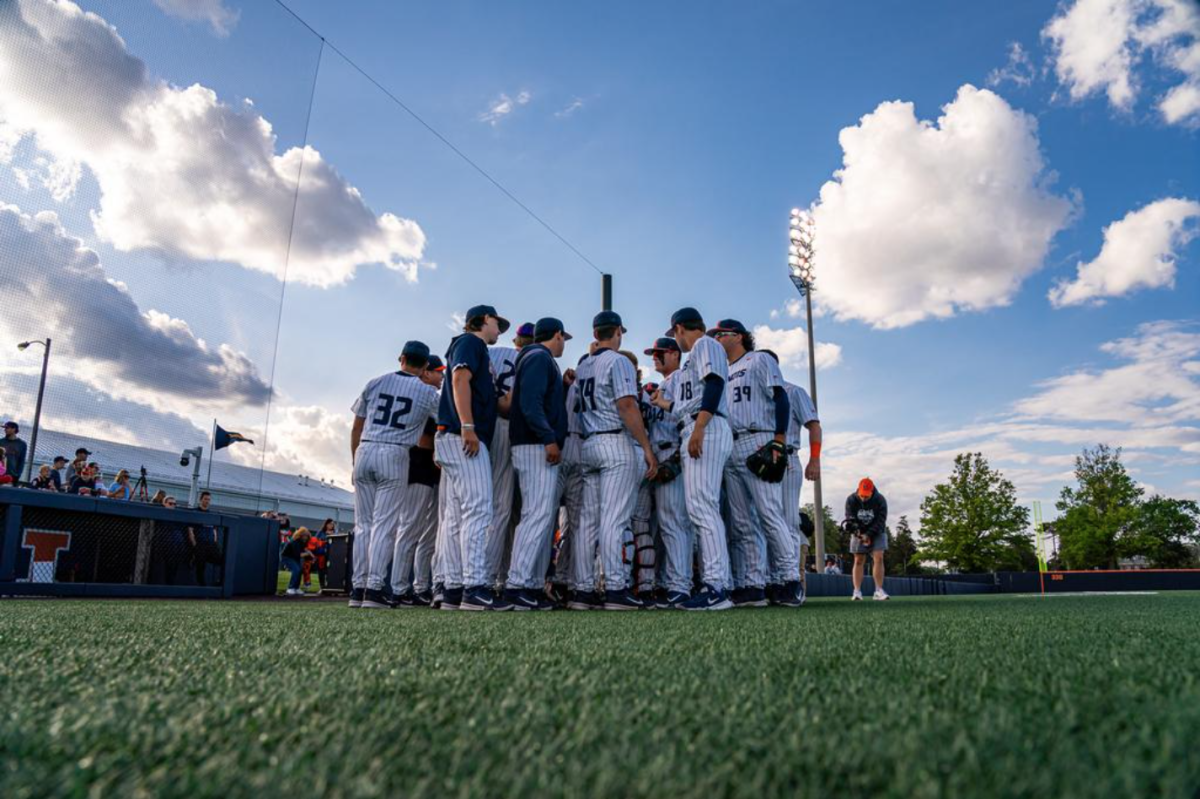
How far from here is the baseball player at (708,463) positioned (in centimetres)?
476

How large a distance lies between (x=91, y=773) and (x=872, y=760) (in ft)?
3.10

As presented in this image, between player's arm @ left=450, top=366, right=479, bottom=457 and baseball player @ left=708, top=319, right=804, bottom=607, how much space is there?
2032 mm

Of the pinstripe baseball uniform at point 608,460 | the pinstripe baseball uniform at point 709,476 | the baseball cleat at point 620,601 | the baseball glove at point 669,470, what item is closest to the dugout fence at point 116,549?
the pinstripe baseball uniform at point 608,460

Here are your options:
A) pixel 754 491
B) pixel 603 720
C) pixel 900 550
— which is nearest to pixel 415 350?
pixel 754 491

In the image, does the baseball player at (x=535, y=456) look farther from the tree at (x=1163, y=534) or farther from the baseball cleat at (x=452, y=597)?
the tree at (x=1163, y=534)

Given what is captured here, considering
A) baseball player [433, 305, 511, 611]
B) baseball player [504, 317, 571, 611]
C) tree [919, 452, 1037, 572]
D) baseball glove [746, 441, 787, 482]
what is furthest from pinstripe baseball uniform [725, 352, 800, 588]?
tree [919, 452, 1037, 572]

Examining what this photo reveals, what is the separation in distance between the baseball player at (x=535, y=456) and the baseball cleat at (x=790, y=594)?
1.84 meters

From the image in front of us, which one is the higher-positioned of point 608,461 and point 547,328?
point 547,328

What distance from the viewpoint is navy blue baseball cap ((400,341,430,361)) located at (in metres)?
6.10

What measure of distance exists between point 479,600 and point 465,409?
129cm

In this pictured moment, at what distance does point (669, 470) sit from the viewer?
529cm

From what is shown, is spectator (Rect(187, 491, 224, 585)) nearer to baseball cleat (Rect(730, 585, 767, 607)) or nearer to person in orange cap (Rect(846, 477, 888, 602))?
baseball cleat (Rect(730, 585, 767, 607))

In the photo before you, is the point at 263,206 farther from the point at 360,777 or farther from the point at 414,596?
the point at 360,777

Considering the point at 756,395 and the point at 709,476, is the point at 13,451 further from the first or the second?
the point at 756,395
